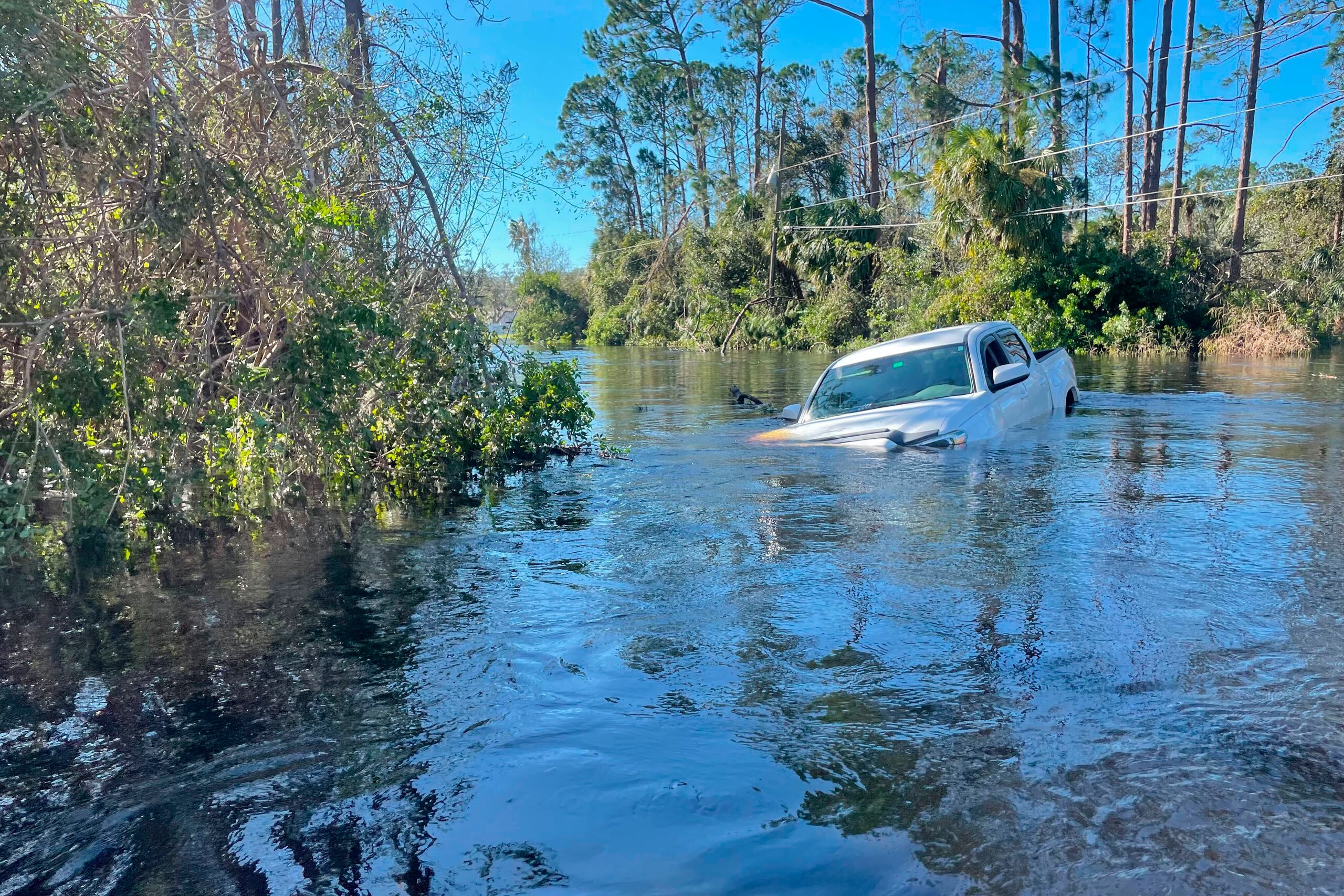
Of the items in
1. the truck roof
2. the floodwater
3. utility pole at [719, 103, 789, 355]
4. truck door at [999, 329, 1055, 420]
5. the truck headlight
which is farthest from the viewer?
utility pole at [719, 103, 789, 355]

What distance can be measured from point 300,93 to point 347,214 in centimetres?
113

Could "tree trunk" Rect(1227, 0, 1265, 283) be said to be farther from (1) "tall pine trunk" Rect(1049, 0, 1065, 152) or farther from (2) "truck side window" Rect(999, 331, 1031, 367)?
(2) "truck side window" Rect(999, 331, 1031, 367)

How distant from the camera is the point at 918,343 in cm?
1100

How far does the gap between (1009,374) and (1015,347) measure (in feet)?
5.51

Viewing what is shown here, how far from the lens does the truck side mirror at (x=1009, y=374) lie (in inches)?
398

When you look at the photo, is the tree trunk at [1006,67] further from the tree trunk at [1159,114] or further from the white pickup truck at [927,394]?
the white pickup truck at [927,394]

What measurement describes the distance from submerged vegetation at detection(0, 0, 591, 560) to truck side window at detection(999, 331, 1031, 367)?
5.93 metres

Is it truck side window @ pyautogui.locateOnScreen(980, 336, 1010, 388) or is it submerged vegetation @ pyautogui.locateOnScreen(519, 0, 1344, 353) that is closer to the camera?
truck side window @ pyautogui.locateOnScreen(980, 336, 1010, 388)

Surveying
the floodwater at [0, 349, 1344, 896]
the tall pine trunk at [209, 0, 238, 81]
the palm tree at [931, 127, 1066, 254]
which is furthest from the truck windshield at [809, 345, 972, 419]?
the palm tree at [931, 127, 1066, 254]

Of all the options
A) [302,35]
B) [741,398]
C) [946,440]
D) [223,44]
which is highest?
[302,35]

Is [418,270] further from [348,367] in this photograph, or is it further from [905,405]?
[905,405]

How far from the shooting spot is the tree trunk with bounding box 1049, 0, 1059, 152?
36.2m

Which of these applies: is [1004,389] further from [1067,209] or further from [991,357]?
[1067,209]

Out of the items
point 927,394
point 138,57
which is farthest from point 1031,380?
point 138,57
